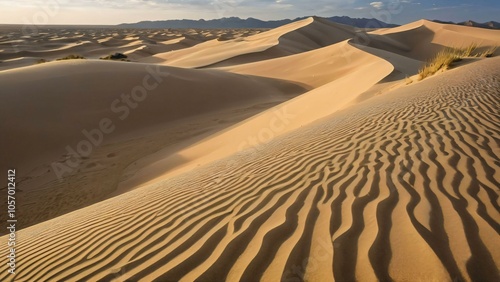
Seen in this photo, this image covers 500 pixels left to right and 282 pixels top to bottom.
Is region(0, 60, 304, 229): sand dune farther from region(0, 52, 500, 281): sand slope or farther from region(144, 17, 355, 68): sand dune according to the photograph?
region(144, 17, 355, 68): sand dune

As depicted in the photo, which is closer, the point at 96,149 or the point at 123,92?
the point at 96,149

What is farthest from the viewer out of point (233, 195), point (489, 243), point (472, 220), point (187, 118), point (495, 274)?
point (187, 118)

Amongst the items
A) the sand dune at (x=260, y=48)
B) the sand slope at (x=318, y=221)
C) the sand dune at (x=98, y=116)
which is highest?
the sand slope at (x=318, y=221)

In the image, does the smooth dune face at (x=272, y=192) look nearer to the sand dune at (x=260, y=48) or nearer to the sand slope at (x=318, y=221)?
the sand slope at (x=318, y=221)

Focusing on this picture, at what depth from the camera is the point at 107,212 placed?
12.9ft

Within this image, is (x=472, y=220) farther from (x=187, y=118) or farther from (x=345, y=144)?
(x=187, y=118)

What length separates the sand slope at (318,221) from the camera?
2057 mm

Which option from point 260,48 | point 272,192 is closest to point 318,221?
point 272,192

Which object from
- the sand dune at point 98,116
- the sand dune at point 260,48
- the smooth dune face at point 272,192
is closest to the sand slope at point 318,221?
the smooth dune face at point 272,192

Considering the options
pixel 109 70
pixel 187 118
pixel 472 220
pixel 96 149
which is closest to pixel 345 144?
pixel 472 220

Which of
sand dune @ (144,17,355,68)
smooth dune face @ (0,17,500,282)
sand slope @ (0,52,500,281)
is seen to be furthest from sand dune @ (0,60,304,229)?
sand dune @ (144,17,355,68)

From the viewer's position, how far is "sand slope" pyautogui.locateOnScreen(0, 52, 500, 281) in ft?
6.75

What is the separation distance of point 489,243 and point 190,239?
2020 mm

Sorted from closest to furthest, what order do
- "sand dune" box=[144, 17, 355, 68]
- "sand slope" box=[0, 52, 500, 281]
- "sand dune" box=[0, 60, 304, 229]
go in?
"sand slope" box=[0, 52, 500, 281]
"sand dune" box=[0, 60, 304, 229]
"sand dune" box=[144, 17, 355, 68]
